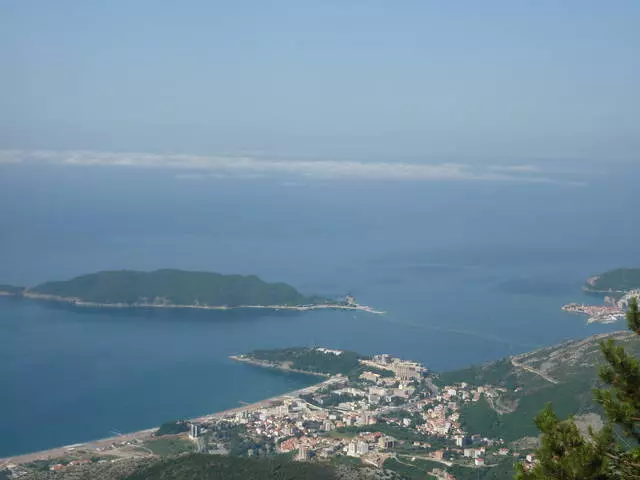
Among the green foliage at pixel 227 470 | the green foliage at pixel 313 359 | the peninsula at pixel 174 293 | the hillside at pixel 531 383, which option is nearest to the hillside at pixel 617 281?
the peninsula at pixel 174 293

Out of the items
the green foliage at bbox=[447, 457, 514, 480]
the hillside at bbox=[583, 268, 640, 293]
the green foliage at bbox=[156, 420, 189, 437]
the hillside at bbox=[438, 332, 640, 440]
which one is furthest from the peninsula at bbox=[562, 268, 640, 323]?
the green foliage at bbox=[156, 420, 189, 437]

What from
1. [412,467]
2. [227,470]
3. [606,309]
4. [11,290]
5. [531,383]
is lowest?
[412,467]

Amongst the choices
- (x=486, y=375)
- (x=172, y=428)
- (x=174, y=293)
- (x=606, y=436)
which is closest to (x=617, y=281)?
(x=486, y=375)

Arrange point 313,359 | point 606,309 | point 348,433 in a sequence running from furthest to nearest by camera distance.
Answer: point 606,309
point 313,359
point 348,433

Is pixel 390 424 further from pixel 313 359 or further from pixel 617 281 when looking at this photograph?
pixel 617 281

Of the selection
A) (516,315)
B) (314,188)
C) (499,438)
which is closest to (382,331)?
(516,315)

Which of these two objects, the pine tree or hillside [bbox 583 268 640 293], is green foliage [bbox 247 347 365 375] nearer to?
hillside [bbox 583 268 640 293]

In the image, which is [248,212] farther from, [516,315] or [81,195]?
[516,315]

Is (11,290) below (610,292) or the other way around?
below
